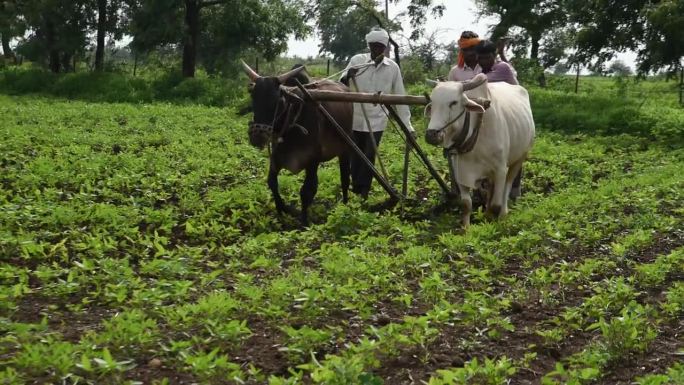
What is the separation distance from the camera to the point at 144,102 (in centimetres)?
2366

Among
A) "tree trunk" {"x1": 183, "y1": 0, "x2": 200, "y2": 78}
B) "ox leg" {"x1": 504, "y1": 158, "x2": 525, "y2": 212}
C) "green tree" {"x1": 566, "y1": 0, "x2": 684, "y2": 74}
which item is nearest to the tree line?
"tree trunk" {"x1": 183, "y1": 0, "x2": 200, "y2": 78}

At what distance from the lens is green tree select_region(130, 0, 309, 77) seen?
86.3ft

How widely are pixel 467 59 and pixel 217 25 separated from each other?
2018cm

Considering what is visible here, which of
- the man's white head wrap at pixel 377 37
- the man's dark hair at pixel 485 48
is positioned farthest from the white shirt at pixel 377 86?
the man's dark hair at pixel 485 48

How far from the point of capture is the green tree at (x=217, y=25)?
26.3m

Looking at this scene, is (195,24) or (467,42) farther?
(195,24)

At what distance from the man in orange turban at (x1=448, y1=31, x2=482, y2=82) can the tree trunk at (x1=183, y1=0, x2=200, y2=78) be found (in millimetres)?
19205

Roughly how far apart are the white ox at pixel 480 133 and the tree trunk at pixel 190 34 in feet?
64.8

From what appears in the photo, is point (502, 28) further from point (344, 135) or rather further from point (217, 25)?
point (344, 135)

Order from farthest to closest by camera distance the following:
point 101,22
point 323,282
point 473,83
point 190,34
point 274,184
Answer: point 101,22, point 190,34, point 274,184, point 473,83, point 323,282

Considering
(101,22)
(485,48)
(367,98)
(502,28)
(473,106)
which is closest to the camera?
(473,106)

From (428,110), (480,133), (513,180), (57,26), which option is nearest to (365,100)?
(428,110)

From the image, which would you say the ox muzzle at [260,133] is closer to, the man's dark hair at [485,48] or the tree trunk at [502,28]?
the man's dark hair at [485,48]

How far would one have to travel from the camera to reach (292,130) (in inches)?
303
